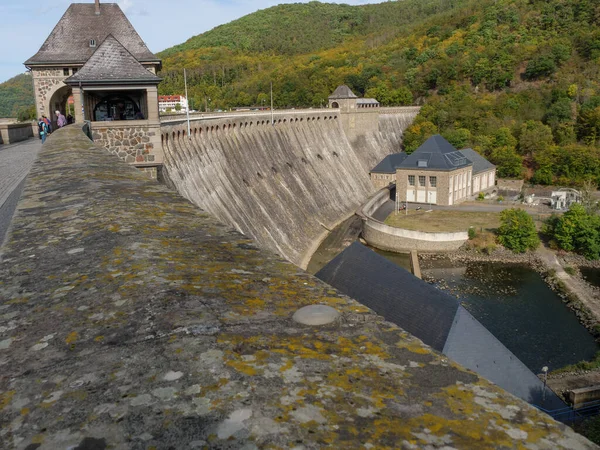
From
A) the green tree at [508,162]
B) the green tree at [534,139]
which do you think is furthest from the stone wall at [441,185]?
the green tree at [534,139]

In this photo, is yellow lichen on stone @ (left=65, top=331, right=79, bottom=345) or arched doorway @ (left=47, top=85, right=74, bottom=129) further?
arched doorway @ (left=47, top=85, right=74, bottom=129)

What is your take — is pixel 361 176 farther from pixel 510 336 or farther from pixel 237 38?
pixel 237 38

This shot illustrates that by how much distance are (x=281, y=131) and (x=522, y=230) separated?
1998 centimetres

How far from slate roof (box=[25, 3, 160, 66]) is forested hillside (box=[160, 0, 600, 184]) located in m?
40.7

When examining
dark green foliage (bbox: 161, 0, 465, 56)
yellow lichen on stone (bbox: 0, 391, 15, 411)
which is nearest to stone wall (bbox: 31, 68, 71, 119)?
yellow lichen on stone (bbox: 0, 391, 15, 411)

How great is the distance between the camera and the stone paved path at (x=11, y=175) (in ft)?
35.3

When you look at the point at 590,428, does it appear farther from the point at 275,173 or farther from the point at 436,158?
the point at 436,158

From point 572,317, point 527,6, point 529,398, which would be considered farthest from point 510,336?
point 527,6

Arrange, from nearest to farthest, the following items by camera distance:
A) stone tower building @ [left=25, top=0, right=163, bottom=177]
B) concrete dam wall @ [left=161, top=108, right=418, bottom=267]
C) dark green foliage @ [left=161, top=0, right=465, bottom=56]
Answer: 1. stone tower building @ [left=25, top=0, right=163, bottom=177]
2. concrete dam wall @ [left=161, top=108, right=418, bottom=267]
3. dark green foliage @ [left=161, top=0, right=465, bottom=56]

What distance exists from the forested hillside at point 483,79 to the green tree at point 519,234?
Result: 1983 centimetres

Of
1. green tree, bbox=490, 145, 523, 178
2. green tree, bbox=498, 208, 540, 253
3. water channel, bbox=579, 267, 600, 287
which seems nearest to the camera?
water channel, bbox=579, 267, 600, 287

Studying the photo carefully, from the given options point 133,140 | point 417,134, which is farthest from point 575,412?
point 417,134

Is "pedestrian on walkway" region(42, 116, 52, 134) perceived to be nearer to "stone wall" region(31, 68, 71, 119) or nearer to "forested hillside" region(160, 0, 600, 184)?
"stone wall" region(31, 68, 71, 119)

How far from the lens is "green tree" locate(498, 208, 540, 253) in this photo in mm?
36125
